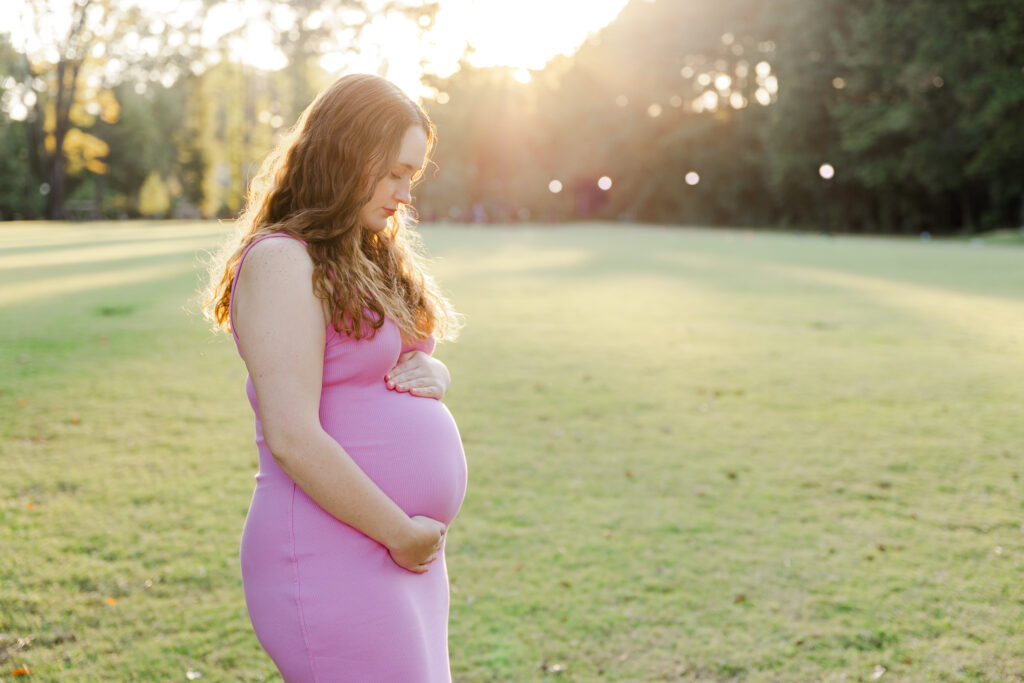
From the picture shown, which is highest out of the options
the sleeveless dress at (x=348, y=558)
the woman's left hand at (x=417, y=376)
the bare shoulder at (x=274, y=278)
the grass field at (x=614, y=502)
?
the bare shoulder at (x=274, y=278)

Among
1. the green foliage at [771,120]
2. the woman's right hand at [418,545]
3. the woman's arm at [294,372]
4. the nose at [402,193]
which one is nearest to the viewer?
the woman's arm at [294,372]

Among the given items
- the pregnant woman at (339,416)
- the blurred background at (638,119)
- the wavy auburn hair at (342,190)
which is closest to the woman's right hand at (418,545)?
the pregnant woman at (339,416)

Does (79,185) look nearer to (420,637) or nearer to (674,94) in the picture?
(674,94)

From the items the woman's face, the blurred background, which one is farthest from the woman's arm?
the blurred background

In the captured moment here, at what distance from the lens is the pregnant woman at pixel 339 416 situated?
1622mm

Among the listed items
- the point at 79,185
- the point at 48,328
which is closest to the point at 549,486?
the point at 48,328

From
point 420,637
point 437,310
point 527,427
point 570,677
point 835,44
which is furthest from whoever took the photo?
point 835,44

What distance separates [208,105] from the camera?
60.2 metres

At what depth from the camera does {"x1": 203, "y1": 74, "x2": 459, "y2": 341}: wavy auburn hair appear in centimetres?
169

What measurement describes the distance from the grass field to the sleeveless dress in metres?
1.53

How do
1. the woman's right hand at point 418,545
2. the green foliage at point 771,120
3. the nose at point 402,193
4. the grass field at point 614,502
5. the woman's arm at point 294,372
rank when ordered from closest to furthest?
the woman's arm at point 294,372, the woman's right hand at point 418,545, the nose at point 402,193, the grass field at point 614,502, the green foliage at point 771,120

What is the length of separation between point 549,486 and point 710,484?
995mm

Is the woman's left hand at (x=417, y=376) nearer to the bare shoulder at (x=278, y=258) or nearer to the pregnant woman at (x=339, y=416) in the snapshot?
the pregnant woman at (x=339, y=416)

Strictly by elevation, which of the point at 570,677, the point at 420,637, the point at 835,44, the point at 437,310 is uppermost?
the point at 835,44
